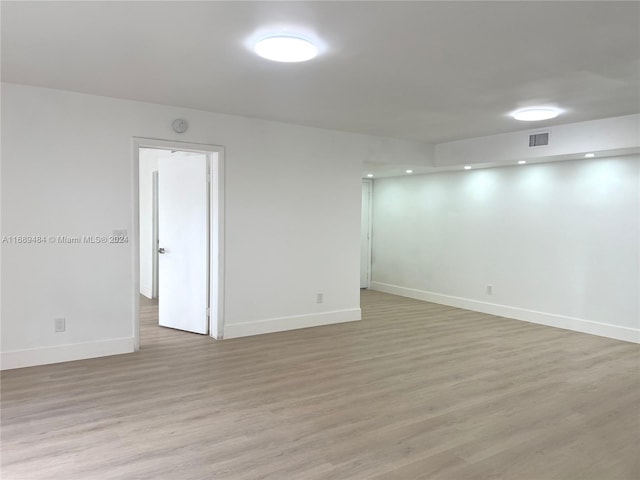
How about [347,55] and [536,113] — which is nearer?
[347,55]

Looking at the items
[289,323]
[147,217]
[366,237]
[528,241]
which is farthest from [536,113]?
[147,217]

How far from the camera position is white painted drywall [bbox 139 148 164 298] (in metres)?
7.54

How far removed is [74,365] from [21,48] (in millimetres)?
2675

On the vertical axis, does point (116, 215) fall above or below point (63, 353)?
above

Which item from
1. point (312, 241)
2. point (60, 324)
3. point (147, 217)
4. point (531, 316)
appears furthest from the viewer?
point (147, 217)

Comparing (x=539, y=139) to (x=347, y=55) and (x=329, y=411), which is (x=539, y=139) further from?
(x=329, y=411)

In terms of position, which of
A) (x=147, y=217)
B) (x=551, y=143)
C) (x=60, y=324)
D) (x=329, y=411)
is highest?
(x=551, y=143)

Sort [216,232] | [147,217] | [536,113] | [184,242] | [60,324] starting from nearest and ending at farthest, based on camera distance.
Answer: [60,324], [536,113], [216,232], [184,242], [147,217]

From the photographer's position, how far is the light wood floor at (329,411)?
2471 millimetres

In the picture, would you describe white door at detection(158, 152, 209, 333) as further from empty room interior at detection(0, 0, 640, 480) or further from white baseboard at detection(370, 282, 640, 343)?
white baseboard at detection(370, 282, 640, 343)

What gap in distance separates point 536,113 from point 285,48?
3066 millimetres

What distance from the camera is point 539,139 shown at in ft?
18.2

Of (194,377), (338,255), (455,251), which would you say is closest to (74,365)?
(194,377)

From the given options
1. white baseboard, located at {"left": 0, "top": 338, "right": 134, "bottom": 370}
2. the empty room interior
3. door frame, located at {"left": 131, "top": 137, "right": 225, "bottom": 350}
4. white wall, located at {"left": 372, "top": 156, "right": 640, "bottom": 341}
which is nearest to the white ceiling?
the empty room interior
